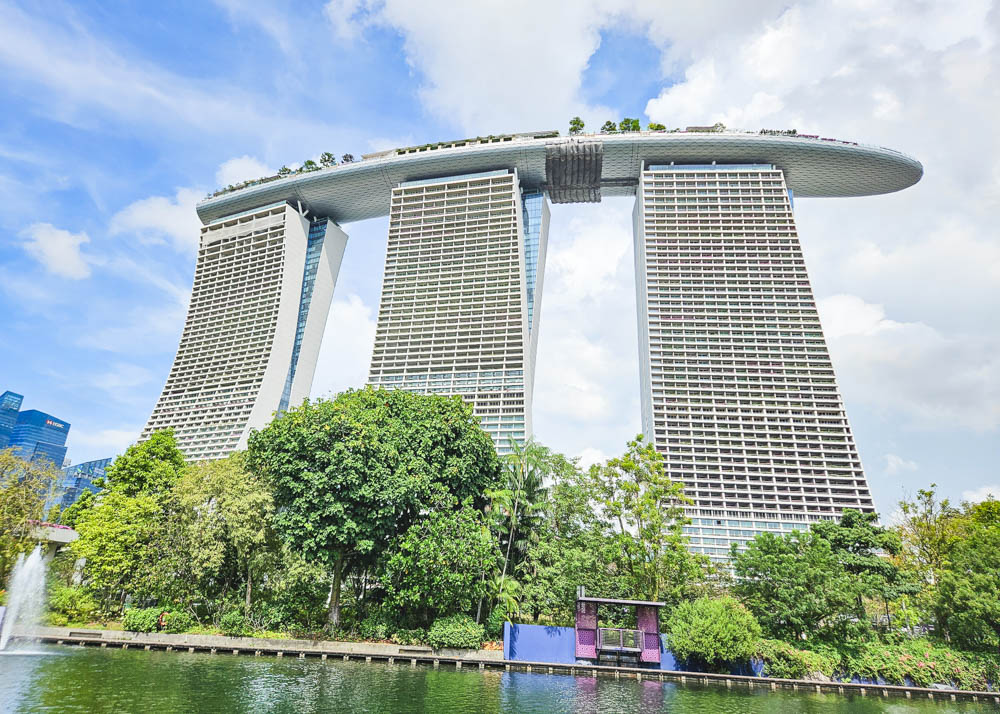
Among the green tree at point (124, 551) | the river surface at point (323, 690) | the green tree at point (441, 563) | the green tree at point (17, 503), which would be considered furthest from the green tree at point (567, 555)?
the green tree at point (17, 503)

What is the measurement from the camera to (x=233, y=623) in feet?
94.6

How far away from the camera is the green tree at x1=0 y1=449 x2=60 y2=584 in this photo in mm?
28953

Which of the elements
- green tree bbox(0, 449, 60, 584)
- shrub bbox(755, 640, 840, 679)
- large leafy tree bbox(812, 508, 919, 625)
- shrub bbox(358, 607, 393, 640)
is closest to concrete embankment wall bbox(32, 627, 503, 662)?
shrub bbox(358, 607, 393, 640)

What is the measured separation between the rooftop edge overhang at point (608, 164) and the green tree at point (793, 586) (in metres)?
41.7

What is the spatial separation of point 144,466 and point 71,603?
11.7 meters

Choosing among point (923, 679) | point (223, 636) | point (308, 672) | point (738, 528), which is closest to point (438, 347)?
point (738, 528)

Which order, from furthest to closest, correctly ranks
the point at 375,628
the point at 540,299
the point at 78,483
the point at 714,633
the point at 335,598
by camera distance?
the point at 78,483
the point at 540,299
the point at 335,598
the point at 375,628
the point at 714,633

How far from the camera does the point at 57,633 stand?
27.5m

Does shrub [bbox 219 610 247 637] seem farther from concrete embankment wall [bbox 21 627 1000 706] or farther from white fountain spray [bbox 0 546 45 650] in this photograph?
white fountain spray [bbox 0 546 45 650]

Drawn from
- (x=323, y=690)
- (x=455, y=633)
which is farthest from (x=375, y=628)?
(x=323, y=690)

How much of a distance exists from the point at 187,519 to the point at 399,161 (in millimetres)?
44820

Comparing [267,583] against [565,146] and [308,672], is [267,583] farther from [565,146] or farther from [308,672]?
[565,146]

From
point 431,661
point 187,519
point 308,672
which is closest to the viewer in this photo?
point 308,672

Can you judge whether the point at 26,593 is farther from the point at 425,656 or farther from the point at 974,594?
the point at 974,594
